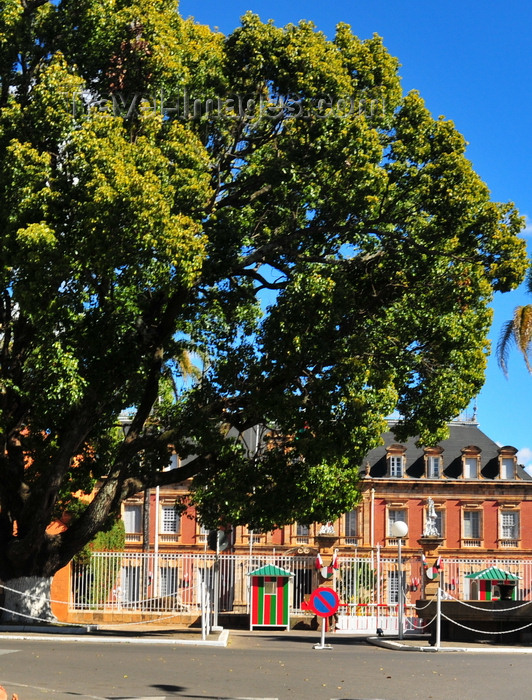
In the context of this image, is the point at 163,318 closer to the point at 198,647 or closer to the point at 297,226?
the point at 297,226

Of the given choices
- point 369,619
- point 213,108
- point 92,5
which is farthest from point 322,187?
point 369,619

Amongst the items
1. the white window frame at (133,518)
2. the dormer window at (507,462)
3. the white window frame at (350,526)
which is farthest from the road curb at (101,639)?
the dormer window at (507,462)

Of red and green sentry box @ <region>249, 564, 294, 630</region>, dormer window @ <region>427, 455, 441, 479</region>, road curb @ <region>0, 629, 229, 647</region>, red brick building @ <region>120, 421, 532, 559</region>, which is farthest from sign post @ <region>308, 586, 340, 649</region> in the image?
dormer window @ <region>427, 455, 441, 479</region>

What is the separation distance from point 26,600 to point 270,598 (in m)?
10.4

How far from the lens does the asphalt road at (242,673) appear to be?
40.6 feet

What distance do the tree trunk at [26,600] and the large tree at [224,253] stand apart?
0.48ft

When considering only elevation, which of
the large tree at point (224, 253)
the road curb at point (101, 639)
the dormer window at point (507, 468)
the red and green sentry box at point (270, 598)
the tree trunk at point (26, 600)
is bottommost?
the red and green sentry box at point (270, 598)

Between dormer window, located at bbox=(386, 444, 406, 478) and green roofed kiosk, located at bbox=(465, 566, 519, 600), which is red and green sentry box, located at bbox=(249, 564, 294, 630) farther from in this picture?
dormer window, located at bbox=(386, 444, 406, 478)

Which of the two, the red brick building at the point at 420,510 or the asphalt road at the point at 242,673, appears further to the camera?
the red brick building at the point at 420,510

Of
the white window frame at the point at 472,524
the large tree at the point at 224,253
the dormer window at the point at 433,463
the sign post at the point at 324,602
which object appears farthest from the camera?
the dormer window at the point at 433,463

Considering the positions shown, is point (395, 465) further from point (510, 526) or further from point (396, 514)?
point (510, 526)

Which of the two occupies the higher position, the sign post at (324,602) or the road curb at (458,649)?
the sign post at (324,602)

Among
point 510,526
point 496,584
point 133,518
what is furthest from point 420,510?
point 496,584

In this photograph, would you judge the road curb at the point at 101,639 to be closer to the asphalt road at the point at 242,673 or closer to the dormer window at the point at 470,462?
the asphalt road at the point at 242,673
